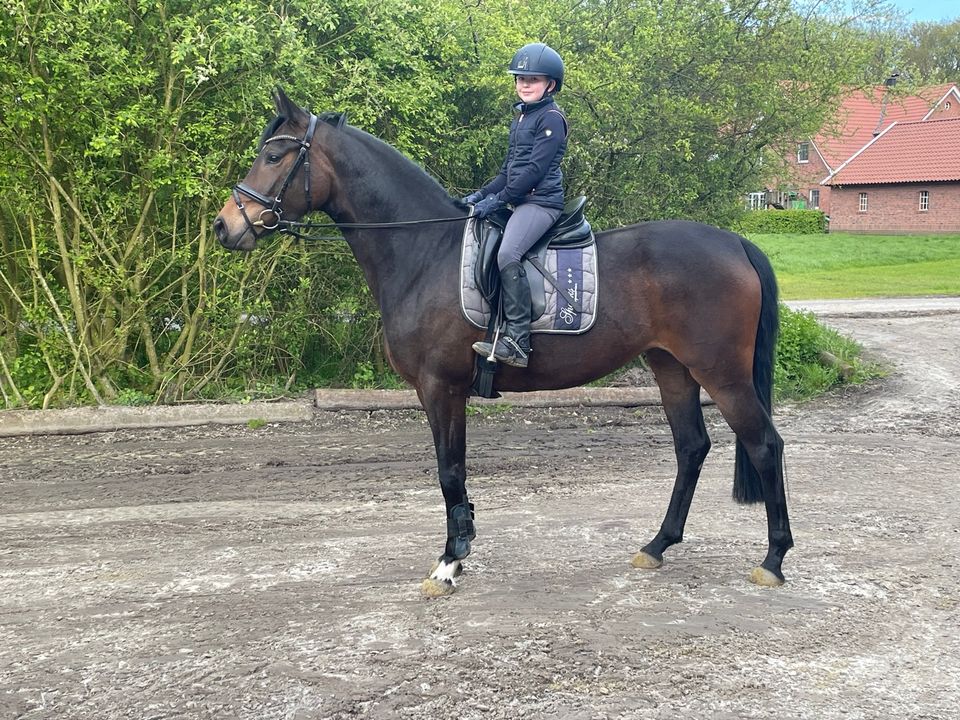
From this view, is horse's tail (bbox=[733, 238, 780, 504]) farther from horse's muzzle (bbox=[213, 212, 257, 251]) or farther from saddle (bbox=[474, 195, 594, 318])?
horse's muzzle (bbox=[213, 212, 257, 251])

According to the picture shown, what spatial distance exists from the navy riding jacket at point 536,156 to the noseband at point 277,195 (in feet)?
3.64

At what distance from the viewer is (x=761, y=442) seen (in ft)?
16.1

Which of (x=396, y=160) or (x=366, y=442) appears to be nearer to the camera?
(x=396, y=160)

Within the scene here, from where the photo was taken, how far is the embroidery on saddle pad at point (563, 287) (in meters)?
4.79

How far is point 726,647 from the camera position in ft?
13.1

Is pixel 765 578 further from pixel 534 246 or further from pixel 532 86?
pixel 532 86

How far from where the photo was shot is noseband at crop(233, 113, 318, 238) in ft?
15.4

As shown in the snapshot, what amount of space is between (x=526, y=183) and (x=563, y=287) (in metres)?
0.62

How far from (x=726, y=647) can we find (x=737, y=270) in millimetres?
2106

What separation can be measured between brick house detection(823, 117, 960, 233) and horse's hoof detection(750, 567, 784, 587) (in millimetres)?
40368

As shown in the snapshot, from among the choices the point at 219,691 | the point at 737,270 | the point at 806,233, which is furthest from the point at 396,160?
the point at 806,233

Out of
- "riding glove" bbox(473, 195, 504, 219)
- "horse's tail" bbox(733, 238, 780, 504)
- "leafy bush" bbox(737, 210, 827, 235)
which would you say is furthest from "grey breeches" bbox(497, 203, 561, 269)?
"leafy bush" bbox(737, 210, 827, 235)

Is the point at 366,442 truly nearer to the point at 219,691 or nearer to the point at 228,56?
the point at 228,56

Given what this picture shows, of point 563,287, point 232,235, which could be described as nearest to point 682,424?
point 563,287
